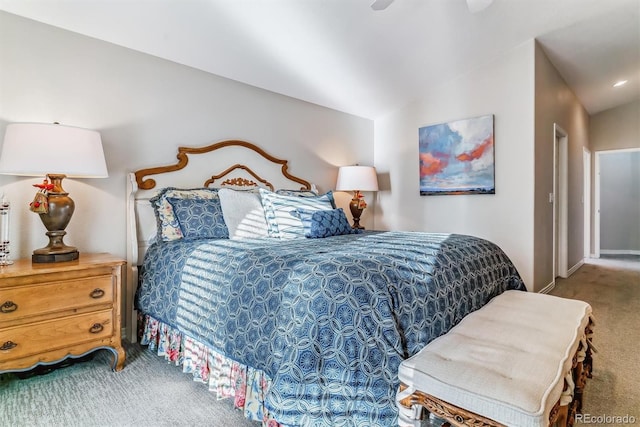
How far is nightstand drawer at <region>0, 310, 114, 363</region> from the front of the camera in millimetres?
1769

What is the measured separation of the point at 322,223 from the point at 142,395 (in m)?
1.53

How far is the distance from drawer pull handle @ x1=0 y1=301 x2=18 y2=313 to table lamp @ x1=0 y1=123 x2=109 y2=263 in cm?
30

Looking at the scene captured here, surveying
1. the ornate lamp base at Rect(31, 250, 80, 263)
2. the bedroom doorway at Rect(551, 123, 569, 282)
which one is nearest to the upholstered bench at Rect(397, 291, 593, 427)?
the ornate lamp base at Rect(31, 250, 80, 263)

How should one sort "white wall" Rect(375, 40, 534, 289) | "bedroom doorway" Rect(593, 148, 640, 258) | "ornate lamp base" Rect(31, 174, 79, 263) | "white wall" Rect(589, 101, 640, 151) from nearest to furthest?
1. "ornate lamp base" Rect(31, 174, 79, 263)
2. "white wall" Rect(375, 40, 534, 289)
3. "white wall" Rect(589, 101, 640, 151)
4. "bedroom doorway" Rect(593, 148, 640, 258)

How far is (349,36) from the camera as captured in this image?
3014 mm

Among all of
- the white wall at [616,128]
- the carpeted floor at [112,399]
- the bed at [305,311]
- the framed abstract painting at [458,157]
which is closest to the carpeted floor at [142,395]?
the carpeted floor at [112,399]

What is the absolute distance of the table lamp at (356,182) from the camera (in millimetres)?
4148

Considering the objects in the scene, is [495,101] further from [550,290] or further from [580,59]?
[550,290]

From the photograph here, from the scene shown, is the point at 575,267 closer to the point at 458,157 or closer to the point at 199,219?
the point at 458,157

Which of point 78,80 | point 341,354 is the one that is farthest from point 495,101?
point 78,80

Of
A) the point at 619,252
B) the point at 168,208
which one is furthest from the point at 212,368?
the point at 619,252

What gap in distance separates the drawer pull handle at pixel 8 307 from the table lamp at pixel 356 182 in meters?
3.10

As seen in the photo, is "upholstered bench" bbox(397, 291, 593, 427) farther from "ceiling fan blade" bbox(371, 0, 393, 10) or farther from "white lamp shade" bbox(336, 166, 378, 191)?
"white lamp shade" bbox(336, 166, 378, 191)

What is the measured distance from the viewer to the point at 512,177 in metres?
3.63
